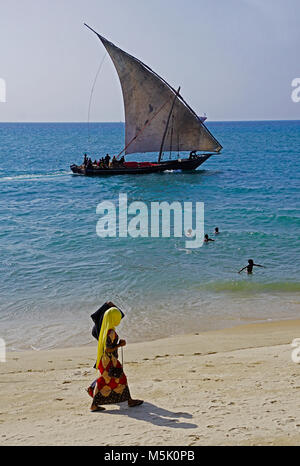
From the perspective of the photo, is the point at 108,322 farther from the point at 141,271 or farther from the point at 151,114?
the point at 151,114

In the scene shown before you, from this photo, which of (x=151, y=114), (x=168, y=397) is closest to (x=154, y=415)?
(x=168, y=397)

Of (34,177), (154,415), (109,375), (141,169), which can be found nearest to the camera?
(154,415)

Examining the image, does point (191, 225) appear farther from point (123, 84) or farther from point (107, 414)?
point (123, 84)

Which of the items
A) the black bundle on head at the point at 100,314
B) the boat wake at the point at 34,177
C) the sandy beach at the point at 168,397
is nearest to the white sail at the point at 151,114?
the boat wake at the point at 34,177

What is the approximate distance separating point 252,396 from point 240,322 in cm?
599

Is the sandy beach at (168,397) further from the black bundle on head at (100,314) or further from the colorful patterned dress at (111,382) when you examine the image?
the black bundle on head at (100,314)

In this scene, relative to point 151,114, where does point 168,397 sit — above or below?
below

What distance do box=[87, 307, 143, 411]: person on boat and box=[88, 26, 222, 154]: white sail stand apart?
3896 centimetres

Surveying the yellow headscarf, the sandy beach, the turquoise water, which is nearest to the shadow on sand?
the sandy beach

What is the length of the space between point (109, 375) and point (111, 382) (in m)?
0.11

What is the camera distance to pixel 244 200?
34812 mm

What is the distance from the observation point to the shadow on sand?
22.4 feet

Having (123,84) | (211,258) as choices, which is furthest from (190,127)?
(211,258)

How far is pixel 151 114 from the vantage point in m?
45.5
